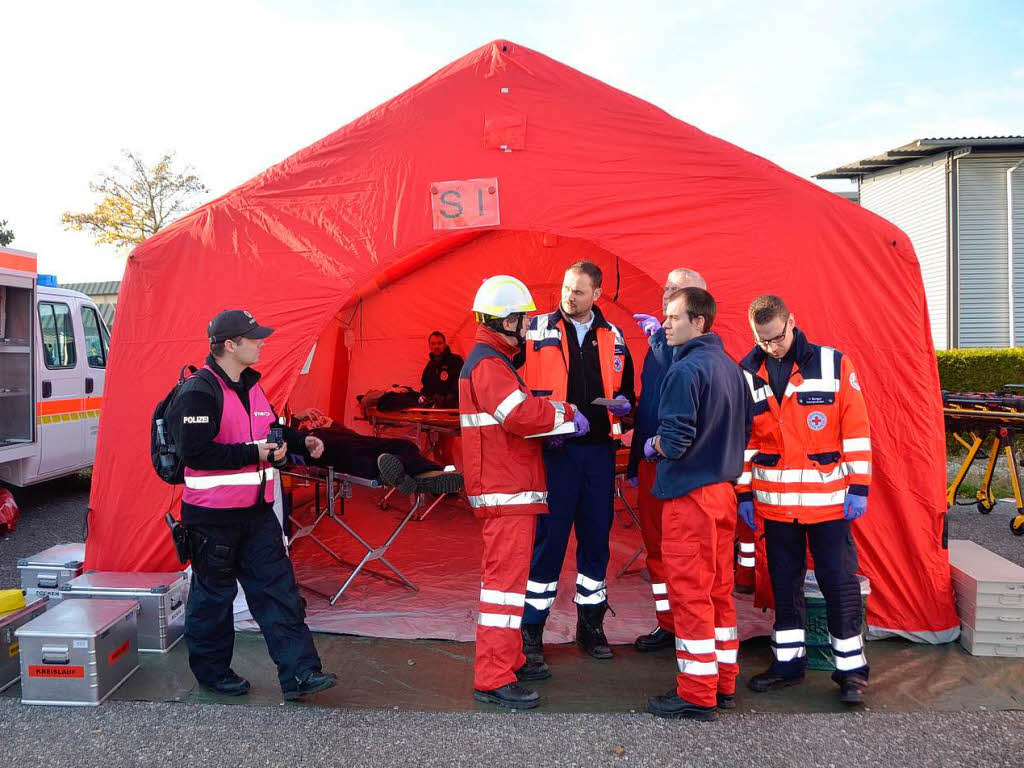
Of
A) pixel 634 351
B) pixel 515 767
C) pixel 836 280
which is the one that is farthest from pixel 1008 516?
pixel 515 767

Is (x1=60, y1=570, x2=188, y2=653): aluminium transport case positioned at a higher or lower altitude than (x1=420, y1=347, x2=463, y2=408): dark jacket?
lower

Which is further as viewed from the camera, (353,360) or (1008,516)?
(353,360)

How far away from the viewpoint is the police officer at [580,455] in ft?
11.8

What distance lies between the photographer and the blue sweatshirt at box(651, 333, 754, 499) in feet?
9.67

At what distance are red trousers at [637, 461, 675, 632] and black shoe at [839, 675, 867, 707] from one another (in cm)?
88

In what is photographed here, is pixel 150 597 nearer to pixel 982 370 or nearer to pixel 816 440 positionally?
pixel 816 440

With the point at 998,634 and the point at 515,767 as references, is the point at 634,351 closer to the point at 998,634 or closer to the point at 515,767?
the point at 998,634

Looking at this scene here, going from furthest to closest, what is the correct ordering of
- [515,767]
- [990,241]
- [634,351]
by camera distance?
1. [990,241]
2. [634,351]
3. [515,767]

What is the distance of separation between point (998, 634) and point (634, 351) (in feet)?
14.5

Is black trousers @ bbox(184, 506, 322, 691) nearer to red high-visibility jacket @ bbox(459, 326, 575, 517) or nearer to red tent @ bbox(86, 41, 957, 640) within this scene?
red high-visibility jacket @ bbox(459, 326, 575, 517)

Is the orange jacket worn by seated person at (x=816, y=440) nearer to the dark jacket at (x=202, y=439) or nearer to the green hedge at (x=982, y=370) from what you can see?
the dark jacket at (x=202, y=439)

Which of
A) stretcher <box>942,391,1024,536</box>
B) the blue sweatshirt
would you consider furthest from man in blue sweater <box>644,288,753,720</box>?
stretcher <box>942,391,1024,536</box>

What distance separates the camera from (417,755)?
2846mm

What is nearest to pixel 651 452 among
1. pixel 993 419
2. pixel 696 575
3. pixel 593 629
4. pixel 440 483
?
pixel 696 575
